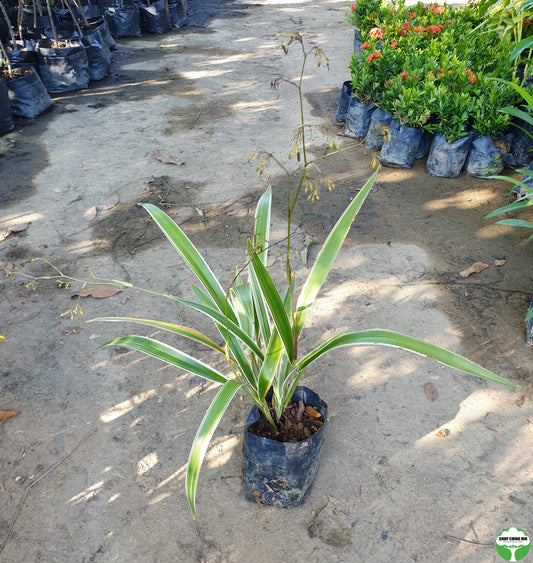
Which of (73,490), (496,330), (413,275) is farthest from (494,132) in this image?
(73,490)

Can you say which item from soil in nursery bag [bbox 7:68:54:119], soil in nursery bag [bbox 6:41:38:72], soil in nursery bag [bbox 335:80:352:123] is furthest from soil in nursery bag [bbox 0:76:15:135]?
soil in nursery bag [bbox 335:80:352:123]

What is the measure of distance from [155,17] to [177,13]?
0.66 meters

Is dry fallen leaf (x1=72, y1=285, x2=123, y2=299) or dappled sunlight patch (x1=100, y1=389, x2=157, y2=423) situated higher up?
dry fallen leaf (x1=72, y1=285, x2=123, y2=299)

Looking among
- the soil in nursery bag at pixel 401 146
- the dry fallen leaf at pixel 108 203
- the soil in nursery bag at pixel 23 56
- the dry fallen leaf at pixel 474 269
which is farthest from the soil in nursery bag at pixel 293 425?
the soil in nursery bag at pixel 23 56

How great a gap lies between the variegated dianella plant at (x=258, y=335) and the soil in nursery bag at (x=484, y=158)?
2.60 m

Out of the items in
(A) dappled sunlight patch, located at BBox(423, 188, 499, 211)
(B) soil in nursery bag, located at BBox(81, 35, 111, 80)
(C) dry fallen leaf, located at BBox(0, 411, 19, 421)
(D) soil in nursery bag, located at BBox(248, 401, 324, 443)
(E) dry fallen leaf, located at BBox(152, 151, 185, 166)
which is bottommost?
(C) dry fallen leaf, located at BBox(0, 411, 19, 421)

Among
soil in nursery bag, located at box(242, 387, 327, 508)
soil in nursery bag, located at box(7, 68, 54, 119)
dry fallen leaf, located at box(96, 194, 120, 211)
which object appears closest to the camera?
soil in nursery bag, located at box(242, 387, 327, 508)

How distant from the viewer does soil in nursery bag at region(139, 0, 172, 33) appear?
7875 mm

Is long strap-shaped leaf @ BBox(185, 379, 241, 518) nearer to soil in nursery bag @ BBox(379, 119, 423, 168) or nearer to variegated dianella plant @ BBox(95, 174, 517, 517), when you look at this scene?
variegated dianella plant @ BBox(95, 174, 517, 517)

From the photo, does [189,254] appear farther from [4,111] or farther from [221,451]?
[4,111]

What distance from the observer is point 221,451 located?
210 cm

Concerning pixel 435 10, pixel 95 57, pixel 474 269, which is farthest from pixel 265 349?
pixel 95 57

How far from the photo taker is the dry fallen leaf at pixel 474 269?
297 cm

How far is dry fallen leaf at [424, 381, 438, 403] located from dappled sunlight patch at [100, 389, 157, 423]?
51.9 inches
